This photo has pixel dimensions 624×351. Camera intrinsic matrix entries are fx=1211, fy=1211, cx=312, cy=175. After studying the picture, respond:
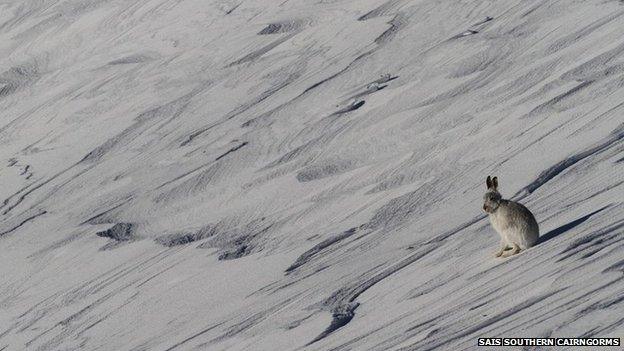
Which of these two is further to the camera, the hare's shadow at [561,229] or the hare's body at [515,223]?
the hare's shadow at [561,229]

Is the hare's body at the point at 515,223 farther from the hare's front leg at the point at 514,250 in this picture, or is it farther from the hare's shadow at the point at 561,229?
the hare's shadow at the point at 561,229

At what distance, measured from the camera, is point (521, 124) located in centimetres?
1080

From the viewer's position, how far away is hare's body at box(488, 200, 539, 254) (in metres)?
6.84

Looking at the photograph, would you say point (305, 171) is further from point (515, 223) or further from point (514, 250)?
point (515, 223)

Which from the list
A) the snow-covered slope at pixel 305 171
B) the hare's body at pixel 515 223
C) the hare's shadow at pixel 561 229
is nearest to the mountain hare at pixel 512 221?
the hare's body at pixel 515 223

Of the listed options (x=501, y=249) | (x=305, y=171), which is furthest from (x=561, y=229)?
(x=305, y=171)

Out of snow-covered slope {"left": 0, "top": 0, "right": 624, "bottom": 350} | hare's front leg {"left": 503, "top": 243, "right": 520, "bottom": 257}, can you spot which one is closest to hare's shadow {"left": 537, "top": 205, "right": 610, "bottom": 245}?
snow-covered slope {"left": 0, "top": 0, "right": 624, "bottom": 350}

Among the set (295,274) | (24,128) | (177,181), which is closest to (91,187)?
(177,181)

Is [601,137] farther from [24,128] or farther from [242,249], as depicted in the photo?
[24,128]

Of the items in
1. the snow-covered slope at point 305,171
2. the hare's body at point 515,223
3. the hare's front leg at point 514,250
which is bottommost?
the snow-covered slope at point 305,171

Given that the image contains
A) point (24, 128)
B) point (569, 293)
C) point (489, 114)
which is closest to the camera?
point (569, 293)

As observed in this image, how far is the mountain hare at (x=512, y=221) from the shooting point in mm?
6840

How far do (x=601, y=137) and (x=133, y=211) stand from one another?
4.54 m

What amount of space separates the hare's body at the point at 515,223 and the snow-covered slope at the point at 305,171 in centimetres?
11
